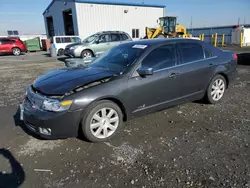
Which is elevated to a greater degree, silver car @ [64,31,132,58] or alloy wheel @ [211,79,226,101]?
silver car @ [64,31,132,58]

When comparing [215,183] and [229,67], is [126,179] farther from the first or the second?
Answer: [229,67]

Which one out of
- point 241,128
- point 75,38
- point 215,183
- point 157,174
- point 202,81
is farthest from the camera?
point 75,38

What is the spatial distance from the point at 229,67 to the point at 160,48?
2058 millimetres

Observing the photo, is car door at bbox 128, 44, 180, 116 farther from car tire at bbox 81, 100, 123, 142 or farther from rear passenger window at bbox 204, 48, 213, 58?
rear passenger window at bbox 204, 48, 213, 58

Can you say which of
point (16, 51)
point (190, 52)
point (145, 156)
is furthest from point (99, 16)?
point (145, 156)

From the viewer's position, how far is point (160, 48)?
149 inches

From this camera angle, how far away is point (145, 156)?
2.86 meters

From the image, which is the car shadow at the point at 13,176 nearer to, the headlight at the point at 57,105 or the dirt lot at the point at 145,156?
the dirt lot at the point at 145,156

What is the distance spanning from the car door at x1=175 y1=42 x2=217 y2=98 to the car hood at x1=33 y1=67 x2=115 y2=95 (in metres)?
1.48

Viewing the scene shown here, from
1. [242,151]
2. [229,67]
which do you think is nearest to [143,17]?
[229,67]

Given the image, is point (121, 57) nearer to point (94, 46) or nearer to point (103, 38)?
point (94, 46)

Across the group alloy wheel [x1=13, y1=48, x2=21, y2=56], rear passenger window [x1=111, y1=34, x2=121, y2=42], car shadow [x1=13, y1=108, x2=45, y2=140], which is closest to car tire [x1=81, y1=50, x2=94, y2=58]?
rear passenger window [x1=111, y1=34, x2=121, y2=42]

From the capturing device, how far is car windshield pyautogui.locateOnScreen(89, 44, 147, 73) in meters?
3.56

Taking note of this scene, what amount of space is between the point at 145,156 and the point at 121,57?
6.27 ft
